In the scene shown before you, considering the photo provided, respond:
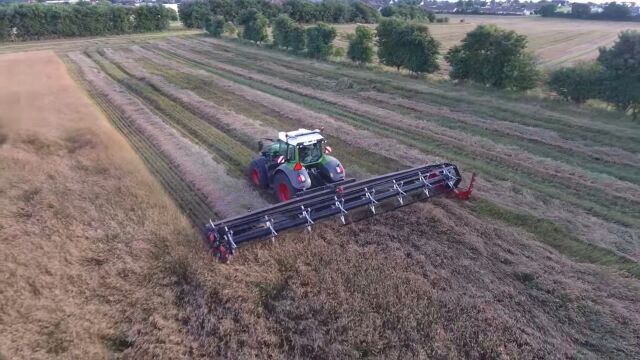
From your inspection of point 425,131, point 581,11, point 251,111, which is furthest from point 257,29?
point 581,11

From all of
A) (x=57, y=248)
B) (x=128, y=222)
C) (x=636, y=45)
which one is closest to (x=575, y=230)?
(x=128, y=222)

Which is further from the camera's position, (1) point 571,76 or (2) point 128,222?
(1) point 571,76

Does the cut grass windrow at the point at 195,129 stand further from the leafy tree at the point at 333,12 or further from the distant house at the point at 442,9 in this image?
the distant house at the point at 442,9

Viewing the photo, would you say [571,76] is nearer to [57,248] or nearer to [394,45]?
[394,45]

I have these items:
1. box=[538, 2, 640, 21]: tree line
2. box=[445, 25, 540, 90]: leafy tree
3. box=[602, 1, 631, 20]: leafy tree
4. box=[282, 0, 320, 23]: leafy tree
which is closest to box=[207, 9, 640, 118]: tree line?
box=[445, 25, 540, 90]: leafy tree

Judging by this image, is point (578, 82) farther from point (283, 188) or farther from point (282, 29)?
point (282, 29)
